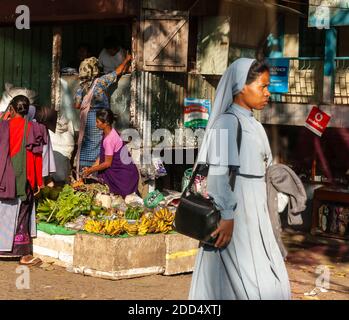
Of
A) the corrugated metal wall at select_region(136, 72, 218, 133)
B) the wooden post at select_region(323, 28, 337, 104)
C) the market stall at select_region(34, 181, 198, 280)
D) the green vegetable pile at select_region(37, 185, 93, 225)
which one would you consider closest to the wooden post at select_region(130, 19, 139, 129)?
the corrugated metal wall at select_region(136, 72, 218, 133)

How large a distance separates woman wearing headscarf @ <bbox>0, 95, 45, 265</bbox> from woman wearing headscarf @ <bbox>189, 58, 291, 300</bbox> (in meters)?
3.77

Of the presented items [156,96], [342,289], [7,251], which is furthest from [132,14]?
[342,289]

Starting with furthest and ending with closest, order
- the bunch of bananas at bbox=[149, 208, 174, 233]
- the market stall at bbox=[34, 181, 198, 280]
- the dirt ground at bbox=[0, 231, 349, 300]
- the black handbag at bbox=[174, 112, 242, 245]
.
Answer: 1. the bunch of bananas at bbox=[149, 208, 174, 233]
2. the market stall at bbox=[34, 181, 198, 280]
3. the dirt ground at bbox=[0, 231, 349, 300]
4. the black handbag at bbox=[174, 112, 242, 245]

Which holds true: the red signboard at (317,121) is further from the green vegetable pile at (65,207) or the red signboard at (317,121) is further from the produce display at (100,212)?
the green vegetable pile at (65,207)

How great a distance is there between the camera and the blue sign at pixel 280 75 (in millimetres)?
12719

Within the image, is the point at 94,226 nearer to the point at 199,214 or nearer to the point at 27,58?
the point at 199,214

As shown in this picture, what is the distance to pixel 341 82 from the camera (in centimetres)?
1244

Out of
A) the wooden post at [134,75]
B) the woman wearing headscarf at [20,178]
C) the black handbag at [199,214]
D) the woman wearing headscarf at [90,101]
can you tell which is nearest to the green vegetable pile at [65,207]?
the woman wearing headscarf at [20,178]

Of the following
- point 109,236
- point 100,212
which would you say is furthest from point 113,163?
point 109,236

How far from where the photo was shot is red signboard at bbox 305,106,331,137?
1192 cm

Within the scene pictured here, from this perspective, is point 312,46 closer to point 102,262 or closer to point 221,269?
point 102,262

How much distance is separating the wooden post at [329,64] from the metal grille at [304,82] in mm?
264

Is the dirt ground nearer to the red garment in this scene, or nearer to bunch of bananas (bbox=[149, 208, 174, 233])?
bunch of bananas (bbox=[149, 208, 174, 233])

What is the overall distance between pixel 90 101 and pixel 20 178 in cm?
283
